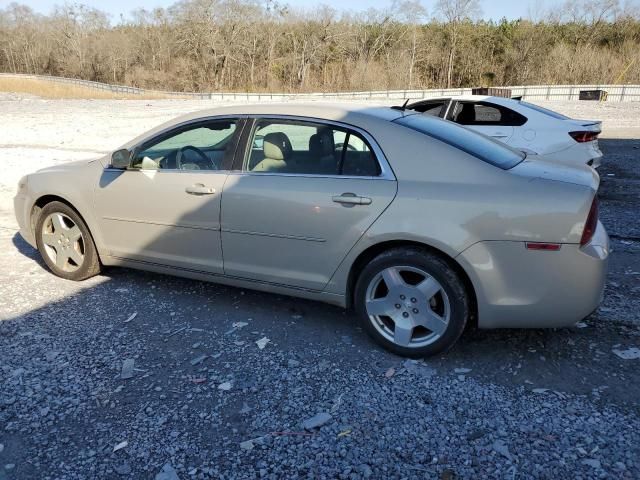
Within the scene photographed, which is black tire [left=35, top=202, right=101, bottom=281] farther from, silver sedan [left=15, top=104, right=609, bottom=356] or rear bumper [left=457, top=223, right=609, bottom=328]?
rear bumper [left=457, top=223, right=609, bottom=328]

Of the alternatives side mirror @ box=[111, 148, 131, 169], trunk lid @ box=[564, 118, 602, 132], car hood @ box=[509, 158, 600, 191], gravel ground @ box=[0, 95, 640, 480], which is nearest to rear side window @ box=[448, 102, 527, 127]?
trunk lid @ box=[564, 118, 602, 132]

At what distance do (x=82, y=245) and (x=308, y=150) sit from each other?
2409 mm

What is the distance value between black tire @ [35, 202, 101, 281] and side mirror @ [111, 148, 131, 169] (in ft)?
2.37

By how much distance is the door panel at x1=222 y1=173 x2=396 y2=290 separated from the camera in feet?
10.8

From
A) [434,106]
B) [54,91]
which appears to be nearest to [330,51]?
[54,91]

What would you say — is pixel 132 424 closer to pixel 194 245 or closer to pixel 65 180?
pixel 194 245

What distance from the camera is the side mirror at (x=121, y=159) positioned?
415 cm

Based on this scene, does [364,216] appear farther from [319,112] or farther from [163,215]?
[163,215]

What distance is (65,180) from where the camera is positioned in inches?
176

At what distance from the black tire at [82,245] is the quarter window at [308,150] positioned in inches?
71.1

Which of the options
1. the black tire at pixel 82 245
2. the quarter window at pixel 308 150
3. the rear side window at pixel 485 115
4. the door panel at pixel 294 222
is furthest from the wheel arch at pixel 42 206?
the rear side window at pixel 485 115

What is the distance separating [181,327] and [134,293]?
86 cm

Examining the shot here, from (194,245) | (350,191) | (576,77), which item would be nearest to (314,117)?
(350,191)

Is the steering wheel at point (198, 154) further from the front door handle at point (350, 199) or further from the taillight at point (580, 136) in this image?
the taillight at point (580, 136)
